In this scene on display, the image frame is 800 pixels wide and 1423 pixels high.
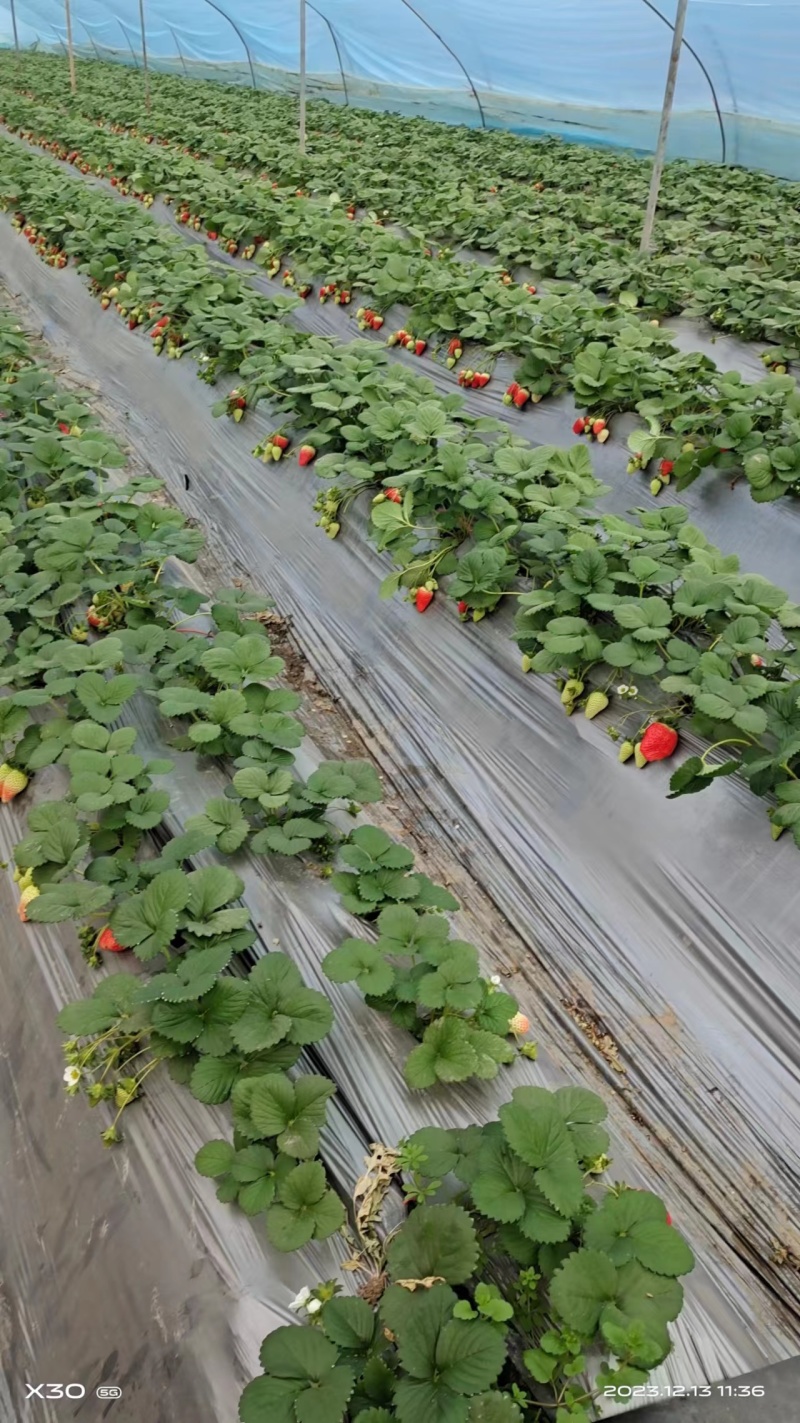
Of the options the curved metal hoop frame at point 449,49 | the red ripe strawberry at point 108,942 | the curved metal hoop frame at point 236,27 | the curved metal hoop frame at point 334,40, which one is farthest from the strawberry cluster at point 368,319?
the curved metal hoop frame at point 236,27

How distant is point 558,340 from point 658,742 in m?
2.66

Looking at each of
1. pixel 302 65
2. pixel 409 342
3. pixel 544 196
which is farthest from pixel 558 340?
pixel 302 65

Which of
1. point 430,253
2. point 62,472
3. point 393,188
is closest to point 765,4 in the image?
point 393,188

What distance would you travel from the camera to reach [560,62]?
11.2 metres

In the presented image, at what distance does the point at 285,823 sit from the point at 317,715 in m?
1.00

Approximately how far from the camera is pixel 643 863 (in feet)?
7.52

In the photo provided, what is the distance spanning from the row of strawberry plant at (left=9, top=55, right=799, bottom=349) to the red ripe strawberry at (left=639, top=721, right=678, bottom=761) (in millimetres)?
3155

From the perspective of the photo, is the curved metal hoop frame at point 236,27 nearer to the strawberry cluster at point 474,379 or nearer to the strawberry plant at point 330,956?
the strawberry cluster at point 474,379

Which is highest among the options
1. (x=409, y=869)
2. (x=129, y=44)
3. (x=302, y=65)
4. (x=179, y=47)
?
(x=129, y=44)

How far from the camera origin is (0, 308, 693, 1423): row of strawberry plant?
4.12 feet

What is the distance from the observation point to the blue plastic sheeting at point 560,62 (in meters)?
9.54

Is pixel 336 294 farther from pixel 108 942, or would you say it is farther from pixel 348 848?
pixel 108 942

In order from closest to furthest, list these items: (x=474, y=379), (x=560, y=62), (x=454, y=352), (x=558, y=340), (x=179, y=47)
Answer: (x=558, y=340) < (x=474, y=379) < (x=454, y=352) < (x=560, y=62) < (x=179, y=47)

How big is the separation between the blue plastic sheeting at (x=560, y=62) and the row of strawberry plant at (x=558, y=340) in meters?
5.36
